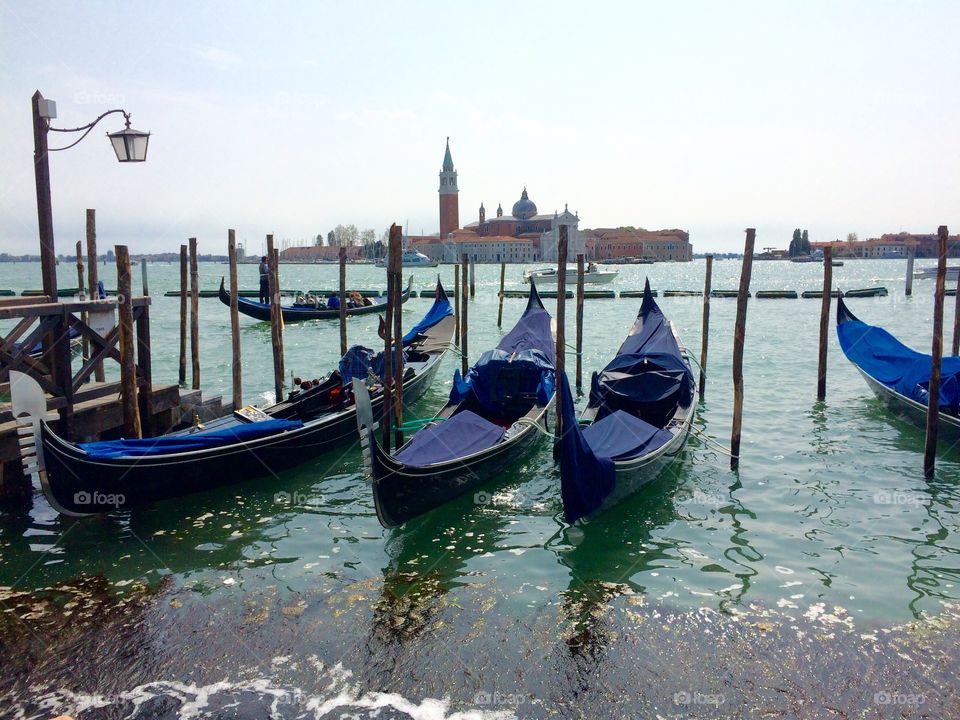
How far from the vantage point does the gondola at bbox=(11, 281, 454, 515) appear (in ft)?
15.1

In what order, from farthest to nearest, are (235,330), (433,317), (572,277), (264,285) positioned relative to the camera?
(572,277) < (264,285) < (433,317) < (235,330)

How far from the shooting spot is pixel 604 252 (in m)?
93.8

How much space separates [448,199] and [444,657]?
9311 centimetres

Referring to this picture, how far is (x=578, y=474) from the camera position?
4.92 m

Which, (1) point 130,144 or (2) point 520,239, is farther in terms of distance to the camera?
(2) point 520,239

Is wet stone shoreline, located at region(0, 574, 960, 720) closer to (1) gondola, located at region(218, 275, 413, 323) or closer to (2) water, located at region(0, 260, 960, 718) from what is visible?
(2) water, located at region(0, 260, 960, 718)

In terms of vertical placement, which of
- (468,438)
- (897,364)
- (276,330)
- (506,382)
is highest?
(276,330)

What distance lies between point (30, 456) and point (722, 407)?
7610 mm

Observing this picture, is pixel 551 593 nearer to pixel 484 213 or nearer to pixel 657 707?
pixel 657 707

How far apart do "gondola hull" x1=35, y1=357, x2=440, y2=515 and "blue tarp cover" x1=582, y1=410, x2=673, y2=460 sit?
8.01ft

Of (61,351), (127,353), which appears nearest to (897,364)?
(127,353)

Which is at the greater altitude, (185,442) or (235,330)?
(235,330)

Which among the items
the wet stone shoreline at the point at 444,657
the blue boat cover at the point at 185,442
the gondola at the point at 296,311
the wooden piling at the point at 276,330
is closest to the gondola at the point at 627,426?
the wet stone shoreline at the point at 444,657

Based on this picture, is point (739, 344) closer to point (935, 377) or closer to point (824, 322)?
point (935, 377)
